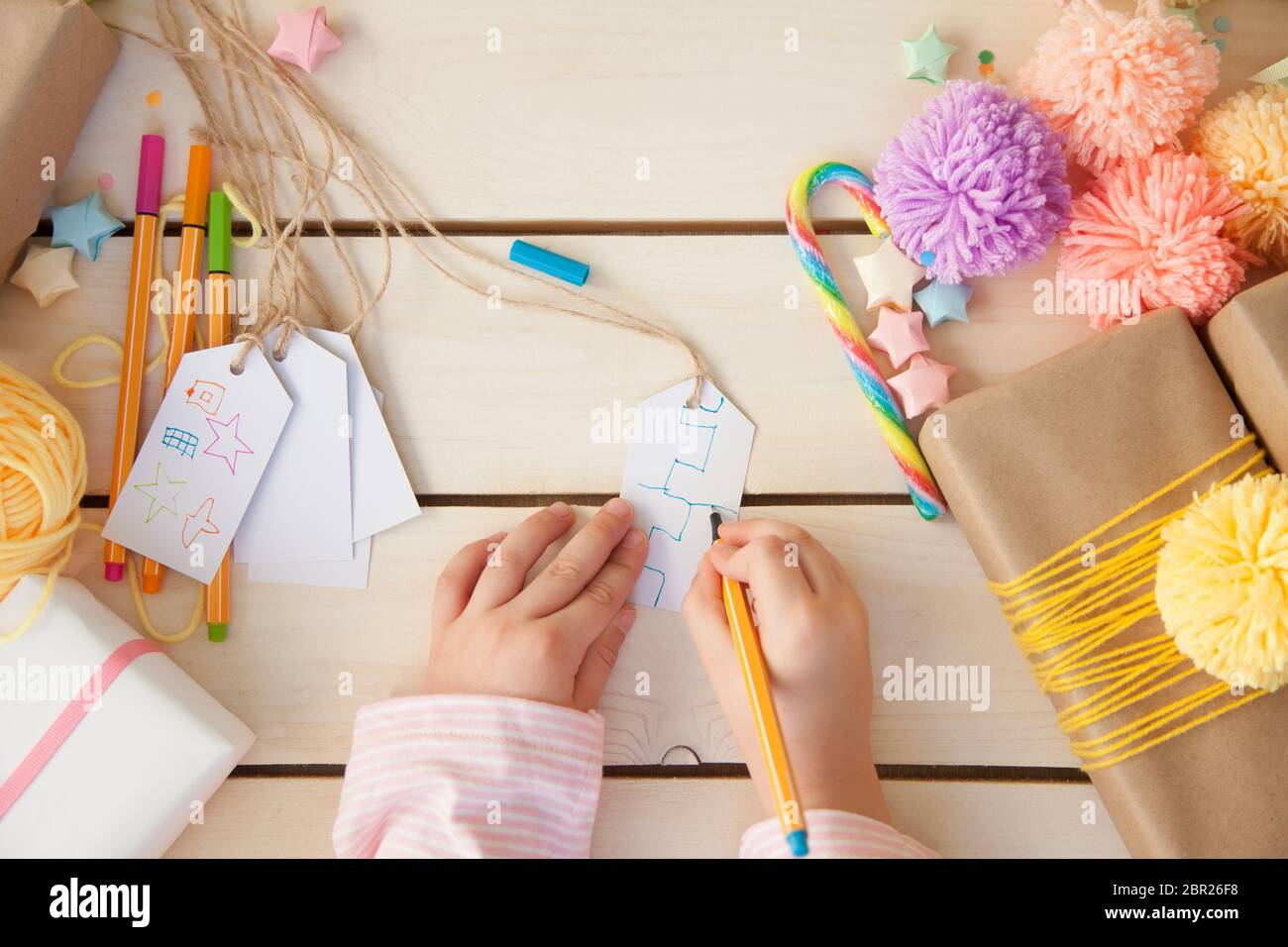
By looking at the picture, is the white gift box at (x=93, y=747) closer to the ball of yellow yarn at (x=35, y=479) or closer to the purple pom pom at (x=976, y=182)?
the ball of yellow yarn at (x=35, y=479)

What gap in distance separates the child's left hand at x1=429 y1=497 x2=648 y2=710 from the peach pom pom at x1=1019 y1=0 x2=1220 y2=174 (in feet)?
1.54

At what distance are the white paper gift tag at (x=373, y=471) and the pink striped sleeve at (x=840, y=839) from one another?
373 millimetres

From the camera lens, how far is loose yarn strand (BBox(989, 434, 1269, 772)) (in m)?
0.67

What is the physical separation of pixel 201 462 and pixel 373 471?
137 mm

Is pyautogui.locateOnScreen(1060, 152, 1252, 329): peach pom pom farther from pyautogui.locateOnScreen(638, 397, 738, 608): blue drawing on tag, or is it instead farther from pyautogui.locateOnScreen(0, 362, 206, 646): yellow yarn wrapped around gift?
pyautogui.locateOnScreen(0, 362, 206, 646): yellow yarn wrapped around gift

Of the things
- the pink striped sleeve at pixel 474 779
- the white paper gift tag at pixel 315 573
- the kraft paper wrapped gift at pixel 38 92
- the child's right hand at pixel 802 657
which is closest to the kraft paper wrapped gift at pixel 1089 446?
the child's right hand at pixel 802 657

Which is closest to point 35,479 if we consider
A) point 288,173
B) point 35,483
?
point 35,483

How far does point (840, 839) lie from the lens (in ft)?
2.11

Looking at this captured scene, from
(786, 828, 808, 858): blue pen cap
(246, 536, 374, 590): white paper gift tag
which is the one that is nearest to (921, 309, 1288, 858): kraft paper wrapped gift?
(786, 828, 808, 858): blue pen cap

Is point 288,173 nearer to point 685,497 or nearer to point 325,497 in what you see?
point 325,497
